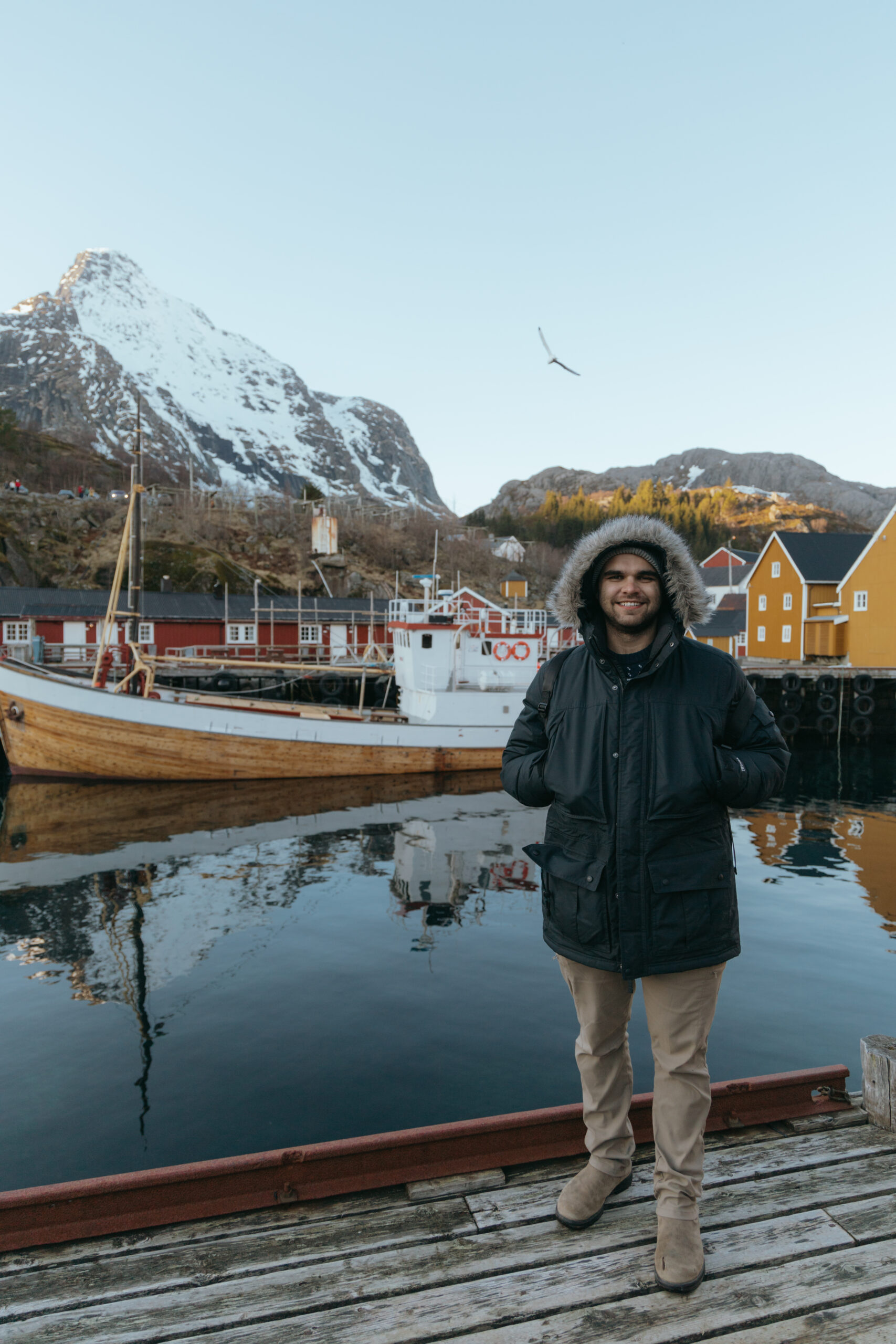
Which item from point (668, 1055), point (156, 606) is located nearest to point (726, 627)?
point (156, 606)

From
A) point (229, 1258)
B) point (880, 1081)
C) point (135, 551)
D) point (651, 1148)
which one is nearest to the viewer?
point (229, 1258)

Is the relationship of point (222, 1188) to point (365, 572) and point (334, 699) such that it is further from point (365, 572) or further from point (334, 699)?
point (365, 572)

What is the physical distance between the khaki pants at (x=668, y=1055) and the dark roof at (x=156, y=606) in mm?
35162

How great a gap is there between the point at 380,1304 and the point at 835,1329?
4.62 ft

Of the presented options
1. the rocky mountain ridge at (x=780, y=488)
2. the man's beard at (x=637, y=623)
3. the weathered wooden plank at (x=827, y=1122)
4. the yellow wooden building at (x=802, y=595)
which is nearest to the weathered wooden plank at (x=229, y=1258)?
the weathered wooden plank at (x=827, y=1122)

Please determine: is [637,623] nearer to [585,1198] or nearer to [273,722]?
[585,1198]

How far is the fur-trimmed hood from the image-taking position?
2857mm

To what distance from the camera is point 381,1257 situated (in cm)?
268

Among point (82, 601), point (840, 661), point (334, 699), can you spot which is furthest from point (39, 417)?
point (840, 661)

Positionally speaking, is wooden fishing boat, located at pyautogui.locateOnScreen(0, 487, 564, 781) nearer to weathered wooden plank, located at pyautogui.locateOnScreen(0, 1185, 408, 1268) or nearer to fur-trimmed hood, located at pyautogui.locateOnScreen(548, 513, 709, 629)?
weathered wooden plank, located at pyautogui.locateOnScreen(0, 1185, 408, 1268)

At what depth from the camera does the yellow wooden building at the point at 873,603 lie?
109 ft

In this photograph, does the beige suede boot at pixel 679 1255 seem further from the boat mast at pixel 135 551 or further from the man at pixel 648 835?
the boat mast at pixel 135 551

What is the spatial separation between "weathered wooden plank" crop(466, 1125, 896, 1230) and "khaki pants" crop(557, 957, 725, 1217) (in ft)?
0.94

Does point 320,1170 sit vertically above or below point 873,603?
below
